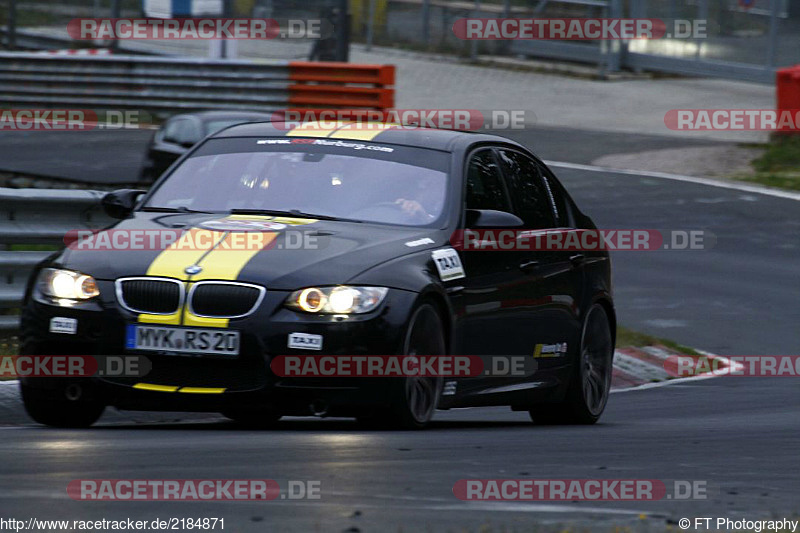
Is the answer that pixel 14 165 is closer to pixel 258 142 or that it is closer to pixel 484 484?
pixel 258 142

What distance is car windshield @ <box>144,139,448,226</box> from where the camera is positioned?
26.1 ft

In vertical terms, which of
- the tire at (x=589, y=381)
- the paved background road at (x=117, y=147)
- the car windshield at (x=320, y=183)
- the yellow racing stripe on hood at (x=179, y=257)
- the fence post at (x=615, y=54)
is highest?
the car windshield at (x=320, y=183)

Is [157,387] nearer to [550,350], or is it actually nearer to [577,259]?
[550,350]

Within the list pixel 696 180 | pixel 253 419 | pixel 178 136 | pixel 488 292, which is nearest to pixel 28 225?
pixel 253 419

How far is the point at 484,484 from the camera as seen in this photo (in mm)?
5684

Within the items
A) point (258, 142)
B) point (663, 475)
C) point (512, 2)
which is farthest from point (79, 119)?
point (663, 475)

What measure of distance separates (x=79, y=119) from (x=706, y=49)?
12.4 metres

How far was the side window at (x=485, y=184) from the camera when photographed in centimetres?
827

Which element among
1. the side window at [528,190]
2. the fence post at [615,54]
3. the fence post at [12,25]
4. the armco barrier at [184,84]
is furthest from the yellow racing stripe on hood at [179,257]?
the fence post at [12,25]

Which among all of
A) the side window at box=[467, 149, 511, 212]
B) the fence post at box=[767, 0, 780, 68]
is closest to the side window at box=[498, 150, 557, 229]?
the side window at box=[467, 149, 511, 212]

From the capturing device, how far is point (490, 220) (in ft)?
25.9

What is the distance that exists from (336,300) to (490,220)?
120 centimetres

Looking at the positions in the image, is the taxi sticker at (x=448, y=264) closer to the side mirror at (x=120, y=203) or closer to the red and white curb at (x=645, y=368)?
the side mirror at (x=120, y=203)

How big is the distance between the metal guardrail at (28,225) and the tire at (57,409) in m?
2.80
